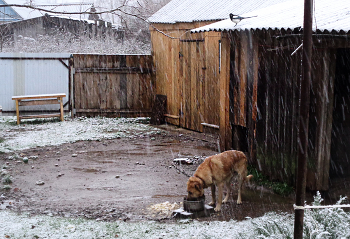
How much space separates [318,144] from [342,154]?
2.09 m

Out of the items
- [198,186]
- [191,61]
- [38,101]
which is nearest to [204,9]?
[191,61]

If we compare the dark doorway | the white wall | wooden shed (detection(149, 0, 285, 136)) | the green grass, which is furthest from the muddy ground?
the white wall

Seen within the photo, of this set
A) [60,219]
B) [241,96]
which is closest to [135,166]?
[241,96]

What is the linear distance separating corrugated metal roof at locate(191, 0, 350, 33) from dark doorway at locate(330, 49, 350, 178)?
126 cm

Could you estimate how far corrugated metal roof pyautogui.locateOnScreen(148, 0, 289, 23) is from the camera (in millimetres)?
11961

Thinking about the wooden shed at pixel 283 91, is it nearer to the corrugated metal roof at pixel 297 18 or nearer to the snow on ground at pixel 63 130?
the corrugated metal roof at pixel 297 18

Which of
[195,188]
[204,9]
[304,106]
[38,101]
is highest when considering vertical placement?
[204,9]

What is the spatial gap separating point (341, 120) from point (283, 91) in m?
1.84

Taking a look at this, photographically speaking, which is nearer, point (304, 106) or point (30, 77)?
point (304, 106)

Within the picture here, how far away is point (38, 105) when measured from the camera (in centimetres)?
1523

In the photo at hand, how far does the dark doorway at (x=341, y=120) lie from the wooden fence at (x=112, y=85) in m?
8.33

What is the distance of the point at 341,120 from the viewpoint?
28.0 feet

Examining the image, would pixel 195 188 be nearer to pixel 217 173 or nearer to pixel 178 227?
pixel 217 173

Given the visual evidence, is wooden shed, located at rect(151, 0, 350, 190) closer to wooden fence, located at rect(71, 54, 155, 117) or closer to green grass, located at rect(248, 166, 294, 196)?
green grass, located at rect(248, 166, 294, 196)
